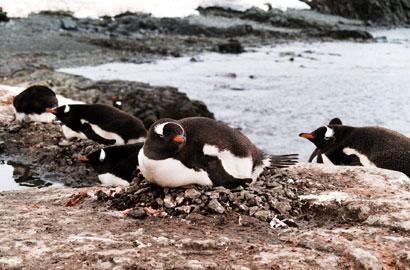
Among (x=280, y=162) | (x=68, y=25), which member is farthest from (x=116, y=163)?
(x=68, y=25)

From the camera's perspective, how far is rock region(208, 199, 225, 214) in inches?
174

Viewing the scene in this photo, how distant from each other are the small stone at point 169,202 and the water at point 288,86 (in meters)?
7.85

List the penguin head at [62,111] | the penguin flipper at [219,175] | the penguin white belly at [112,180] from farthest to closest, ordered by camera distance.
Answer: the penguin head at [62,111] < the penguin white belly at [112,180] < the penguin flipper at [219,175]

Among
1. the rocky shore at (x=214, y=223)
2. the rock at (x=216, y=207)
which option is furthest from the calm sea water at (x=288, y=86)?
the rock at (x=216, y=207)

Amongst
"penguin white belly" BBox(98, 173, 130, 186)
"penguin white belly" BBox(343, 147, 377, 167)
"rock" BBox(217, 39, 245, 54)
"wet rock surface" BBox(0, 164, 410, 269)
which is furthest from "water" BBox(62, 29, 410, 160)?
"wet rock surface" BBox(0, 164, 410, 269)

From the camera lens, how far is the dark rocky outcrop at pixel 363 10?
1945 inches

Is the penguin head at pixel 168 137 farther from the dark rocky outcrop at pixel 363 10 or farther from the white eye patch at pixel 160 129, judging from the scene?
the dark rocky outcrop at pixel 363 10

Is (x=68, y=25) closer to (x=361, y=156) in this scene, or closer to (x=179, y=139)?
(x=361, y=156)

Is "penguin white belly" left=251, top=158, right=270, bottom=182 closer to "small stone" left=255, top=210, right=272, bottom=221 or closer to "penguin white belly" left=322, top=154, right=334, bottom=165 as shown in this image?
"small stone" left=255, top=210, right=272, bottom=221

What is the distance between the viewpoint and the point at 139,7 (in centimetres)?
3962

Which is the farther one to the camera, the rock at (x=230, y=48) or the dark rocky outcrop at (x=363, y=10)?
the dark rocky outcrop at (x=363, y=10)

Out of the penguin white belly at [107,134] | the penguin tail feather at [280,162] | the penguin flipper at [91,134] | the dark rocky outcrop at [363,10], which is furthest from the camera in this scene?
the dark rocky outcrop at [363,10]

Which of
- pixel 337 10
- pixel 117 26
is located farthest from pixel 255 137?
pixel 337 10

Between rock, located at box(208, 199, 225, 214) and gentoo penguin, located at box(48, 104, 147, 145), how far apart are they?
3.72 metres
